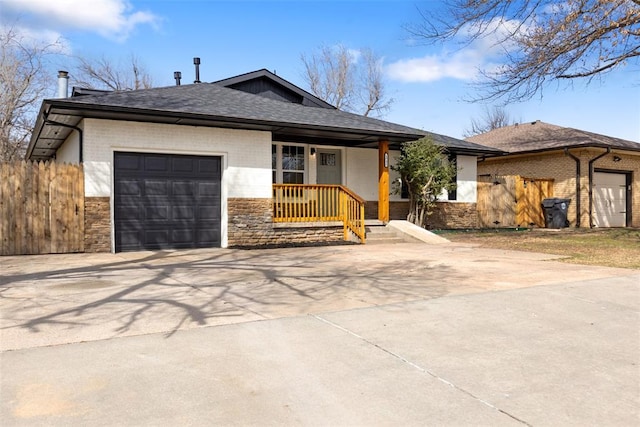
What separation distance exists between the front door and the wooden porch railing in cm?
240

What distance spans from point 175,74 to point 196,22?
5.96 metres

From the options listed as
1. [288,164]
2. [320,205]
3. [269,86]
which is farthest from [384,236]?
[269,86]

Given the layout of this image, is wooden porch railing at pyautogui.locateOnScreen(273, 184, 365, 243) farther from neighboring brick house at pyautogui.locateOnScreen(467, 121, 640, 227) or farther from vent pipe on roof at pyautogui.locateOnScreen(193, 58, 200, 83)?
neighboring brick house at pyautogui.locateOnScreen(467, 121, 640, 227)

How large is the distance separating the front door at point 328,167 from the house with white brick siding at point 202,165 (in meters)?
0.44

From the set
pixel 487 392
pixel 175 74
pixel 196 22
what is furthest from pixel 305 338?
pixel 175 74

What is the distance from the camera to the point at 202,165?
1205 cm

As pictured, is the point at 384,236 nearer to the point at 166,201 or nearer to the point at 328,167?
the point at 328,167

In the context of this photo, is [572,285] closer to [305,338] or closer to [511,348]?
[511,348]

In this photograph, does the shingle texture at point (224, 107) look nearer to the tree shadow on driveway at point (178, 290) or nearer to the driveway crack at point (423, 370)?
the tree shadow on driveway at point (178, 290)

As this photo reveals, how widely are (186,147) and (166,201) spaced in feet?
4.88

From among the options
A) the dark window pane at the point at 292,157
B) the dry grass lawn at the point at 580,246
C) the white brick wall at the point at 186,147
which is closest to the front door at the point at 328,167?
the dark window pane at the point at 292,157

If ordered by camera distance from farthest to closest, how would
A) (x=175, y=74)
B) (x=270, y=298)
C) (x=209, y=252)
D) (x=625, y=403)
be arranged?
(x=175, y=74) → (x=209, y=252) → (x=270, y=298) → (x=625, y=403)

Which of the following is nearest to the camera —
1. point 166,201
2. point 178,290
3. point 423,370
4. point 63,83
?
point 423,370

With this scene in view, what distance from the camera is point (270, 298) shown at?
5.76 metres
